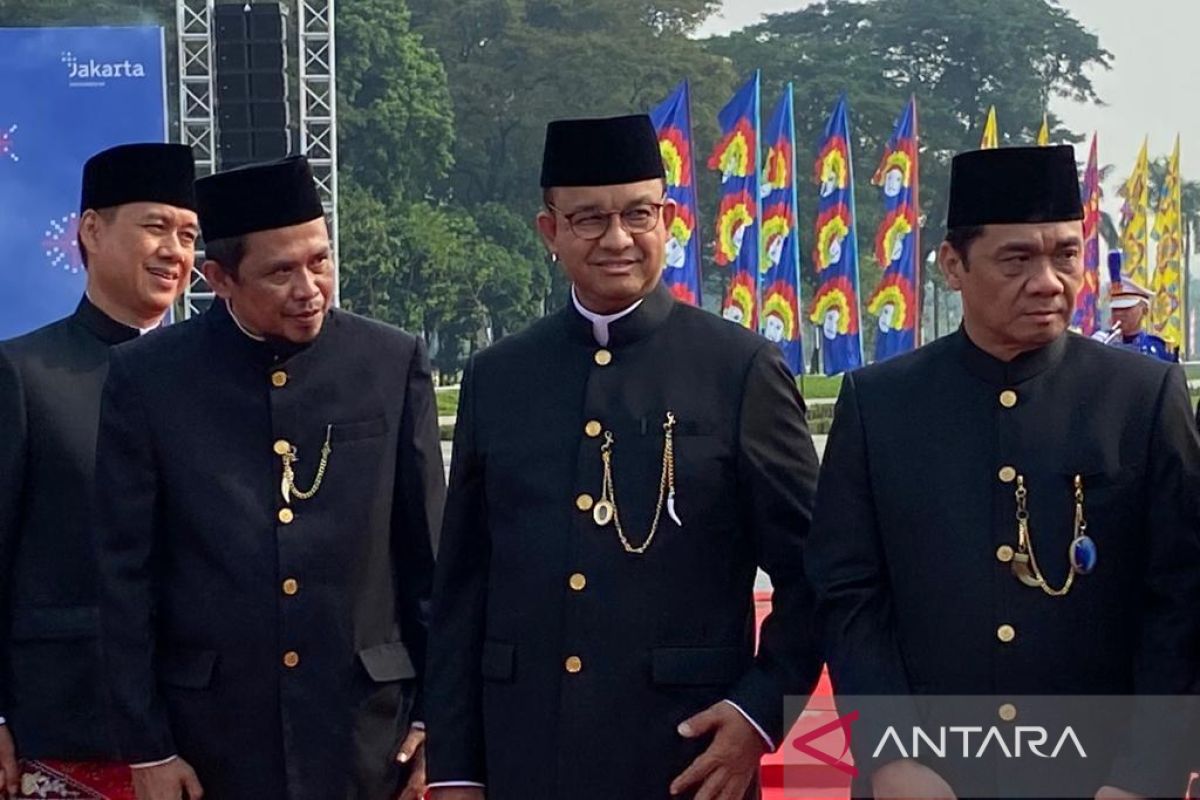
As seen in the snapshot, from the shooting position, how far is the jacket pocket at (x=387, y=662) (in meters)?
2.88

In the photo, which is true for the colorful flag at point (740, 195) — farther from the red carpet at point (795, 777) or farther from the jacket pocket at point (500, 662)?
the jacket pocket at point (500, 662)

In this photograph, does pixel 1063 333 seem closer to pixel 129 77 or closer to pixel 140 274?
pixel 140 274

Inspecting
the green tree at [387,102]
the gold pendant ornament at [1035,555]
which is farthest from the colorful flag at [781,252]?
the green tree at [387,102]

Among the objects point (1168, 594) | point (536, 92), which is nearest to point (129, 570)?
point (1168, 594)

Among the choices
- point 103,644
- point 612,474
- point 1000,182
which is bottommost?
point 103,644

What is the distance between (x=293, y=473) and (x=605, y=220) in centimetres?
64

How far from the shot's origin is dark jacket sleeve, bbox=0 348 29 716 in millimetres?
3230

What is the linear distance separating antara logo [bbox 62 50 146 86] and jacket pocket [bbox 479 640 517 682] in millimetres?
10360

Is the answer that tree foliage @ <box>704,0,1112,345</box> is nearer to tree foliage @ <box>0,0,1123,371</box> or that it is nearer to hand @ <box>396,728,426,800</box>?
tree foliage @ <box>0,0,1123,371</box>

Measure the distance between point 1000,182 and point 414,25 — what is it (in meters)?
36.8

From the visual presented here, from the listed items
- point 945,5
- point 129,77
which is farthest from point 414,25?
point 129,77

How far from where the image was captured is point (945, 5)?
46.6 meters

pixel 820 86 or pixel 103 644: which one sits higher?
pixel 820 86

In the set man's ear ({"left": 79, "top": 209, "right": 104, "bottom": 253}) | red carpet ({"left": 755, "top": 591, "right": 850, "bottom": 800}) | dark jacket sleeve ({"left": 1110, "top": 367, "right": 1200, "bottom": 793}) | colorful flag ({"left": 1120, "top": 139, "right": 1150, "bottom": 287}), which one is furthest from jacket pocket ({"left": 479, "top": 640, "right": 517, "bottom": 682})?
colorful flag ({"left": 1120, "top": 139, "right": 1150, "bottom": 287})
